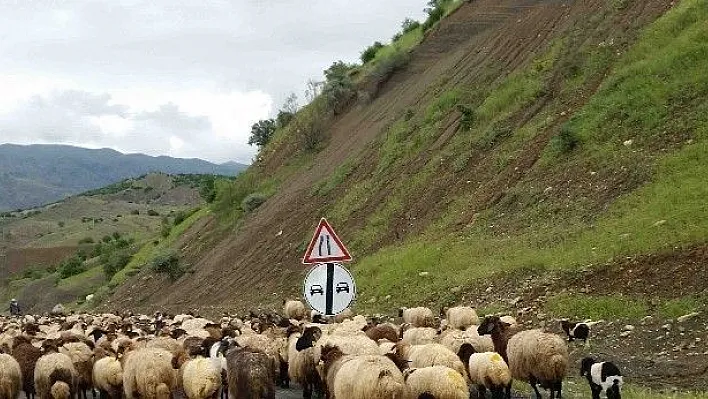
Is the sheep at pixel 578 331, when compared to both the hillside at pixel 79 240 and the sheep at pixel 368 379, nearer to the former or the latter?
the sheep at pixel 368 379

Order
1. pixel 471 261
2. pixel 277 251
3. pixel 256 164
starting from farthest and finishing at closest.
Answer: pixel 256 164
pixel 277 251
pixel 471 261

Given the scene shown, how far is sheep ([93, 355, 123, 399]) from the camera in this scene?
1479 centimetres

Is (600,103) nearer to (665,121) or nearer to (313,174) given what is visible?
(665,121)

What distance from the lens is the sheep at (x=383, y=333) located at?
645 inches

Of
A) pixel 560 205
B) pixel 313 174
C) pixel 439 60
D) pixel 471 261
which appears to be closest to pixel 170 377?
pixel 471 261

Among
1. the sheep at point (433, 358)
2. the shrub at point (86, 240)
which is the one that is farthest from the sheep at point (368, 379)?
the shrub at point (86, 240)

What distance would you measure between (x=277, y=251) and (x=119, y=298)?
1708cm

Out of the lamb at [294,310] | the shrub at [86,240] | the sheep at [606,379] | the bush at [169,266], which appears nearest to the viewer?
the sheep at [606,379]

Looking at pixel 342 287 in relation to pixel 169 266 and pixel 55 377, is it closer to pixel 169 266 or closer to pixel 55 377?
pixel 55 377

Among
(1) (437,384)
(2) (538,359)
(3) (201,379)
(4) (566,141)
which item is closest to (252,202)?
(4) (566,141)

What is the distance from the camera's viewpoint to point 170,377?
13617 mm

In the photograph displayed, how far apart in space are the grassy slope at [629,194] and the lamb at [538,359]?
Answer: 9.74 meters

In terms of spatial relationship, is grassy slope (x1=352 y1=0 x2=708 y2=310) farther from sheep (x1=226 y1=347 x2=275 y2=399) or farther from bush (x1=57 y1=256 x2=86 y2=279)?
bush (x1=57 y1=256 x2=86 y2=279)

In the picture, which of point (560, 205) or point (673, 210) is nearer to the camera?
point (673, 210)
